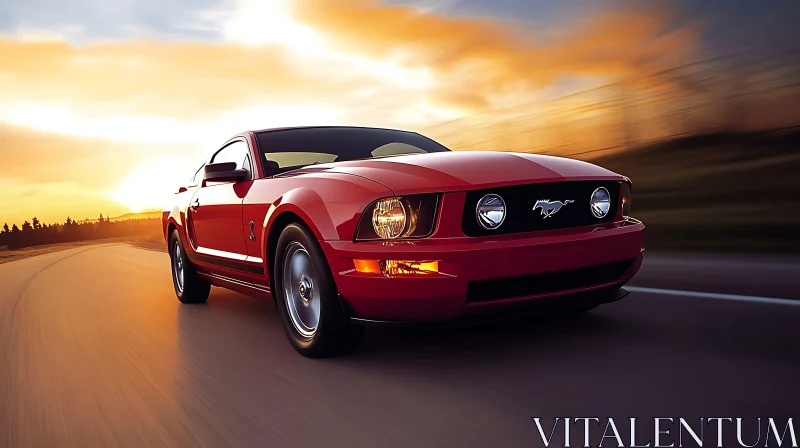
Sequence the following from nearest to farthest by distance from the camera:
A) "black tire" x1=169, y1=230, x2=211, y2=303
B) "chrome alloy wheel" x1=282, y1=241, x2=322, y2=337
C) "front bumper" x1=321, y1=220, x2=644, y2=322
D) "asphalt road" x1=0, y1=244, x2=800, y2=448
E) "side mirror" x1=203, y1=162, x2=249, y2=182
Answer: "asphalt road" x1=0, y1=244, x2=800, y2=448 → "front bumper" x1=321, y1=220, x2=644, y2=322 → "chrome alloy wheel" x1=282, y1=241, x2=322, y2=337 → "side mirror" x1=203, y1=162, x2=249, y2=182 → "black tire" x1=169, y1=230, x2=211, y2=303

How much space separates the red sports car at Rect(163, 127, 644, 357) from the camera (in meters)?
3.58

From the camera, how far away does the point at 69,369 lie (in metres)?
4.43

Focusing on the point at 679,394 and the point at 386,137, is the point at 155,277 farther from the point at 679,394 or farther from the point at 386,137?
the point at 679,394

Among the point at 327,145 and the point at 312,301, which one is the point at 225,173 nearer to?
the point at 327,145

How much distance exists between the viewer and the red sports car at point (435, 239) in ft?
11.7

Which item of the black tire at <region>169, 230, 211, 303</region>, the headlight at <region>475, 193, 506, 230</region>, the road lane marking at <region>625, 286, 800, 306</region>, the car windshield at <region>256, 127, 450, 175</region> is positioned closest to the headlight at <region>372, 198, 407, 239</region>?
the headlight at <region>475, 193, 506, 230</region>

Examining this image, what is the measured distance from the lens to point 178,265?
7.27m

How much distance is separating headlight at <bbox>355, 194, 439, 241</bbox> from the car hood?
2.1 inches

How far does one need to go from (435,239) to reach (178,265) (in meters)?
4.28

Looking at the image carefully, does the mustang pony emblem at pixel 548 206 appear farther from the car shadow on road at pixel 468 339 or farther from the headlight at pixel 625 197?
the headlight at pixel 625 197

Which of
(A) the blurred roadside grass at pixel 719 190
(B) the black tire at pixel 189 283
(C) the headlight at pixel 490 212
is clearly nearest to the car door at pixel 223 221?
(B) the black tire at pixel 189 283

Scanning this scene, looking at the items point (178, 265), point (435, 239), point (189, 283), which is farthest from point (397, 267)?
point (178, 265)

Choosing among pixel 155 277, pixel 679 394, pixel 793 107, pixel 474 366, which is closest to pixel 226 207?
pixel 474 366

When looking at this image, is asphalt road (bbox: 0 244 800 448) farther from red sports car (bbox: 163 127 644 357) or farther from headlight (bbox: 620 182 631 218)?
headlight (bbox: 620 182 631 218)
